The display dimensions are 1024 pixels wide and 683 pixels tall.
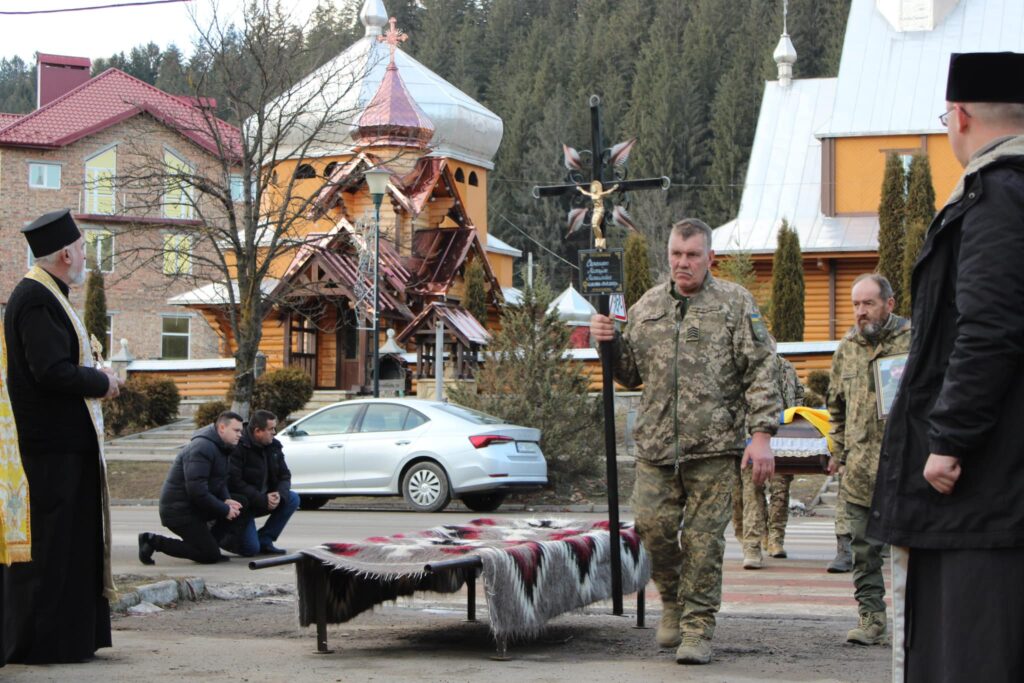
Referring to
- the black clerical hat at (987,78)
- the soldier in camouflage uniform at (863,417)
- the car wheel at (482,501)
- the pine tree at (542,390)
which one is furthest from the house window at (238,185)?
the black clerical hat at (987,78)

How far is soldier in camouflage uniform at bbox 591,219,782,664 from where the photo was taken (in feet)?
25.7

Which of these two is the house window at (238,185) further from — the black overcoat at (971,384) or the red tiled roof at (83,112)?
the black overcoat at (971,384)

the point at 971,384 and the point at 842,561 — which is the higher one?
the point at 971,384

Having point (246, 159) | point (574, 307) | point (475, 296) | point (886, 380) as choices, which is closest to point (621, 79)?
point (574, 307)

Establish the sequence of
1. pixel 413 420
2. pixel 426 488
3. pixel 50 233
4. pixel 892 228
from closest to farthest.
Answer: pixel 50 233, pixel 426 488, pixel 413 420, pixel 892 228

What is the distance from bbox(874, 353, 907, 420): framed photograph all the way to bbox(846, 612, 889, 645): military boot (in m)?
1.17

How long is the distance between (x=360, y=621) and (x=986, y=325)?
652 cm

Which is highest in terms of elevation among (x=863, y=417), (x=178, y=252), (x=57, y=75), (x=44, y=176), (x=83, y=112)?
(x=57, y=75)

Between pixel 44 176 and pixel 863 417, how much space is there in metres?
55.9

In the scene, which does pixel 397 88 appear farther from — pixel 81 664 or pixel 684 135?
pixel 684 135

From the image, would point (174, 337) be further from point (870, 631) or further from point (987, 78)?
point (987, 78)

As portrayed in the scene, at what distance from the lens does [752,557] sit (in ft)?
42.5

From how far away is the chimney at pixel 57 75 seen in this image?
218ft

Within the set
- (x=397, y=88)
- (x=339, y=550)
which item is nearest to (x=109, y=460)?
(x=397, y=88)
